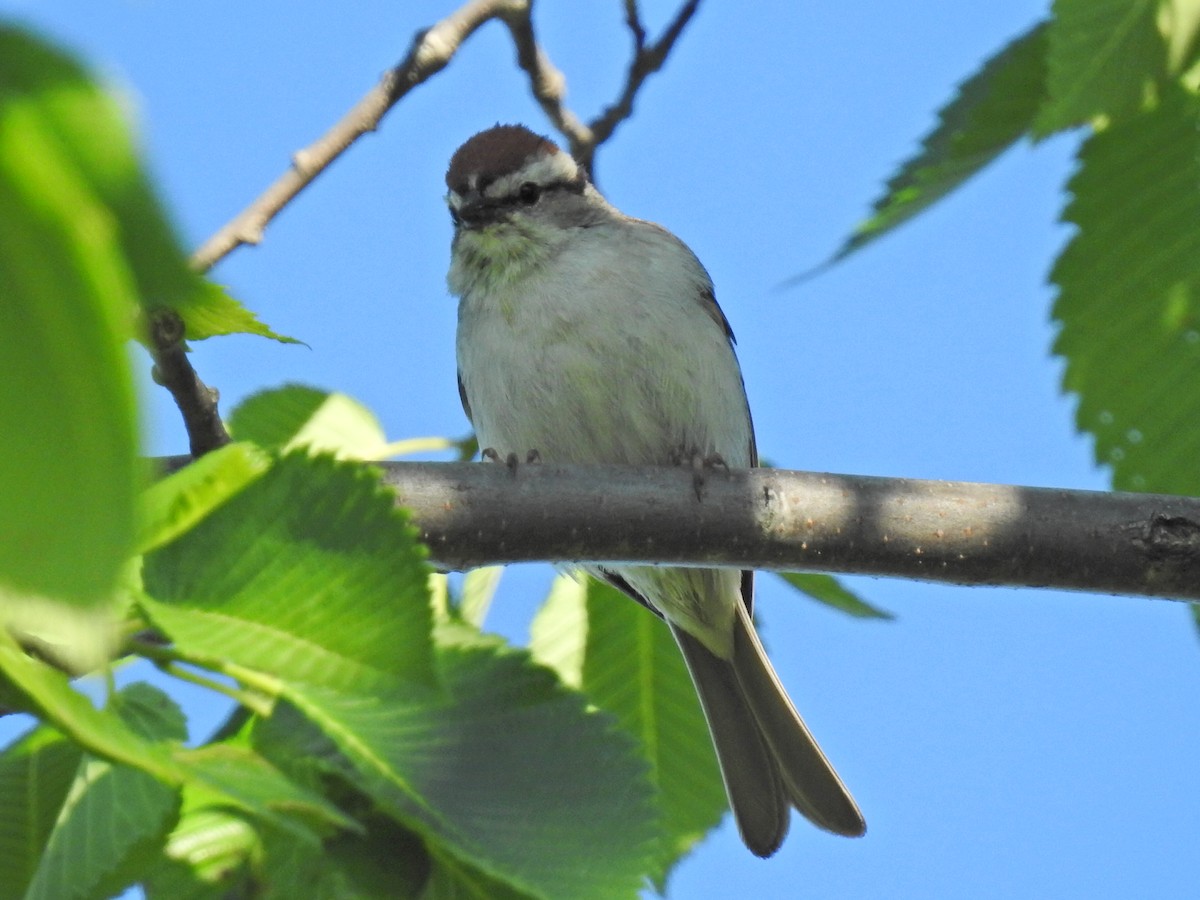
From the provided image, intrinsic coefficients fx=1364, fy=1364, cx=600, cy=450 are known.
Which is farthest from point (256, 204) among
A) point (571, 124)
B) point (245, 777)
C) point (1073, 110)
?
point (245, 777)

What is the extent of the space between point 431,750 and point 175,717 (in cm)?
39

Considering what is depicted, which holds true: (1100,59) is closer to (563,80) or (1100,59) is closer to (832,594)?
(832,594)

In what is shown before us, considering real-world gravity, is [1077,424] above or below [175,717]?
above

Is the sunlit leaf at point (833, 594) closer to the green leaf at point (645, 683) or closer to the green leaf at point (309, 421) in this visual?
the green leaf at point (645, 683)

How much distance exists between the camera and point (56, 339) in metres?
0.44

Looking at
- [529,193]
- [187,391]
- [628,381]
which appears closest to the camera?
[187,391]

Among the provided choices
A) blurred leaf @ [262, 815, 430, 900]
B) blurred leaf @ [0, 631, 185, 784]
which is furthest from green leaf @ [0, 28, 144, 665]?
blurred leaf @ [262, 815, 430, 900]

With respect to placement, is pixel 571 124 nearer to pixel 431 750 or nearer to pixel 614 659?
pixel 614 659

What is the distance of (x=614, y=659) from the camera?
9.39ft

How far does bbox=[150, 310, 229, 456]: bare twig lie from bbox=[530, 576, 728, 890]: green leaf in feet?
2.96

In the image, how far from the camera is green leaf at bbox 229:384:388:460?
9.31ft

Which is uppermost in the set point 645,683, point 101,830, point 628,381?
point 628,381

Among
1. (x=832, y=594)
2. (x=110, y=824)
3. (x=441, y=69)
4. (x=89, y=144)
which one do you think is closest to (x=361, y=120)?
(x=441, y=69)

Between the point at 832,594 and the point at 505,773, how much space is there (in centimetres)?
131
